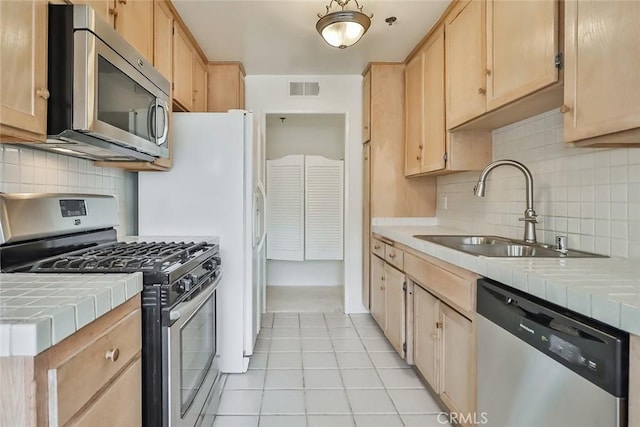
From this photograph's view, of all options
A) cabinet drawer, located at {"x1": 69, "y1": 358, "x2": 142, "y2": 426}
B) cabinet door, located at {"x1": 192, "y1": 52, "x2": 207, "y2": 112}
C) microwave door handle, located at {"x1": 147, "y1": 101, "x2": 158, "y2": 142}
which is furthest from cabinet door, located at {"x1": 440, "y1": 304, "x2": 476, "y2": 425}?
cabinet door, located at {"x1": 192, "y1": 52, "x2": 207, "y2": 112}

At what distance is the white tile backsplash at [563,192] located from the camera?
147 centimetres

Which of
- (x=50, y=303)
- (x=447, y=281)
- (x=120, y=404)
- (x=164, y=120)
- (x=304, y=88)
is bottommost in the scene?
(x=120, y=404)

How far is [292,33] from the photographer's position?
9.36 feet

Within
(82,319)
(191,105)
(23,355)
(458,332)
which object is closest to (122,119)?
(82,319)

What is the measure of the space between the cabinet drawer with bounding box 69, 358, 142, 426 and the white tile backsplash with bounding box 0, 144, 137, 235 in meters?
0.89

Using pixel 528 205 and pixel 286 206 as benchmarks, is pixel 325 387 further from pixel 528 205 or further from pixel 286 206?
pixel 286 206

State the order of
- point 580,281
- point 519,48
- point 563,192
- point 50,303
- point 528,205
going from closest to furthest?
point 50,303 < point 580,281 < point 519,48 < point 563,192 < point 528,205

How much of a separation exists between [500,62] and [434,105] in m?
0.94

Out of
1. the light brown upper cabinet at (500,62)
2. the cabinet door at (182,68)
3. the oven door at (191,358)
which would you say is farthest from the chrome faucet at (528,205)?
the cabinet door at (182,68)

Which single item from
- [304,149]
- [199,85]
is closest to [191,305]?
[199,85]

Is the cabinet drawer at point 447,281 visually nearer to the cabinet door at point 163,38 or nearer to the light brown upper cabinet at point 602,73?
the light brown upper cabinet at point 602,73

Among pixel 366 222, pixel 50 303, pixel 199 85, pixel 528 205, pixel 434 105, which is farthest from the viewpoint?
pixel 366 222

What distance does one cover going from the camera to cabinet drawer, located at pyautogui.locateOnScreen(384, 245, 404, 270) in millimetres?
2523

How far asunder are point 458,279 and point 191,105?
93.8 inches
